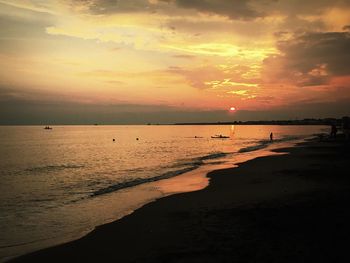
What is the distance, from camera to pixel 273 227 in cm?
1070

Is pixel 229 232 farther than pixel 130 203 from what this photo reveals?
No

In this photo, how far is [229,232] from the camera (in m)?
10.5

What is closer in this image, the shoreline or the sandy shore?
the sandy shore

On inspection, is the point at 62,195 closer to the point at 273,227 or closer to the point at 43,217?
the point at 43,217

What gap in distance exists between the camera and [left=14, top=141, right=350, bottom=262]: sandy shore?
8656 millimetres

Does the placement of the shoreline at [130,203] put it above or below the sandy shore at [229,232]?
below

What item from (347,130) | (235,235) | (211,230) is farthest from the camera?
(347,130)

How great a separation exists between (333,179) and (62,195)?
1688 centimetres

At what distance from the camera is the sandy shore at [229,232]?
8.66 meters

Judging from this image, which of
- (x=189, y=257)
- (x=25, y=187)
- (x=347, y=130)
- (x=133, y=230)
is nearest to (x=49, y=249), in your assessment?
(x=133, y=230)

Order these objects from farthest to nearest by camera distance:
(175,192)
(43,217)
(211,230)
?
(175,192), (43,217), (211,230)

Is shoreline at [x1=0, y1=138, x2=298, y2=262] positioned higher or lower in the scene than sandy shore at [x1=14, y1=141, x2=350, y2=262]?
lower

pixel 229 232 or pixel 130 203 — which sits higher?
pixel 229 232

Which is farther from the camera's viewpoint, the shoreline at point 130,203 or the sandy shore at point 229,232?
the shoreline at point 130,203
